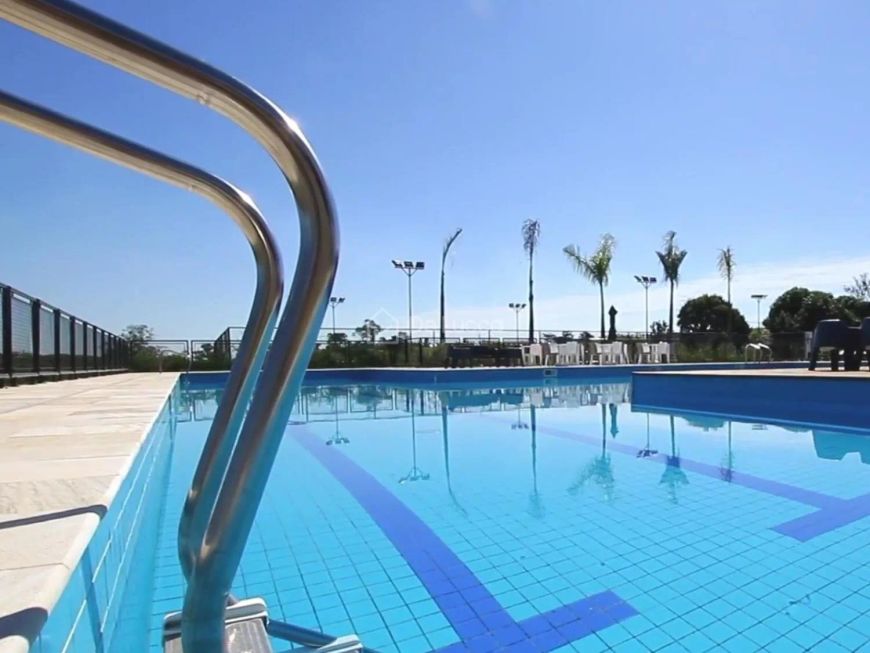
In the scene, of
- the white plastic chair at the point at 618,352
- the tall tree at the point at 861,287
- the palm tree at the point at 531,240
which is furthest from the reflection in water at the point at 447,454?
the tall tree at the point at 861,287

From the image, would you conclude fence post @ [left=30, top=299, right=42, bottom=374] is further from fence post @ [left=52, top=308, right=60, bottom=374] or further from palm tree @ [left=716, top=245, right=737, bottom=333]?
palm tree @ [left=716, top=245, right=737, bottom=333]

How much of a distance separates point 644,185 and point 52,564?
1423 cm

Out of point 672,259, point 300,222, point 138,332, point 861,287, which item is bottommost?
point 300,222

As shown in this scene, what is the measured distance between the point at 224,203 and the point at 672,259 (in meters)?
24.3

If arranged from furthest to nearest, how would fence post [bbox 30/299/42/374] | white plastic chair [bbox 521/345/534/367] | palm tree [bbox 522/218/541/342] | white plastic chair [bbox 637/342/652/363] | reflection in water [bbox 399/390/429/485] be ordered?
1. palm tree [bbox 522/218/541/342]
2. white plastic chair [bbox 637/342/652/363]
3. white plastic chair [bbox 521/345/534/367]
4. fence post [bbox 30/299/42/374]
5. reflection in water [bbox 399/390/429/485]

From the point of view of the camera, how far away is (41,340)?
7.28 metres

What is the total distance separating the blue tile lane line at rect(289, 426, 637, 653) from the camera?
6.67ft

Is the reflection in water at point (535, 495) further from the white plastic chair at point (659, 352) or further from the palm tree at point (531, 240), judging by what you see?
the palm tree at point (531, 240)

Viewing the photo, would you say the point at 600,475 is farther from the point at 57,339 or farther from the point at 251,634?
the point at 57,339

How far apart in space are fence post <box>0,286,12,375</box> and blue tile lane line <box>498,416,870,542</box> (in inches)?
279

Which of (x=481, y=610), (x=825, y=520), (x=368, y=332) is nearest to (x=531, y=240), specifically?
(x=368, y=332)

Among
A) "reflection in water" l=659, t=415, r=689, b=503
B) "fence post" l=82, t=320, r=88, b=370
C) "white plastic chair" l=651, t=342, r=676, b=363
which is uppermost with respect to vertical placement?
"fence post" l=82, t=320, r=88, b=370

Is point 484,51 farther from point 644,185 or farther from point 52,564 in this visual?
point 52,564

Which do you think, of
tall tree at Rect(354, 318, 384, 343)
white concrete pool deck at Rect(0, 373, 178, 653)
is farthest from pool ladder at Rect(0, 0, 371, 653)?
tall tree at Rect(354, 318, 384, 343)
